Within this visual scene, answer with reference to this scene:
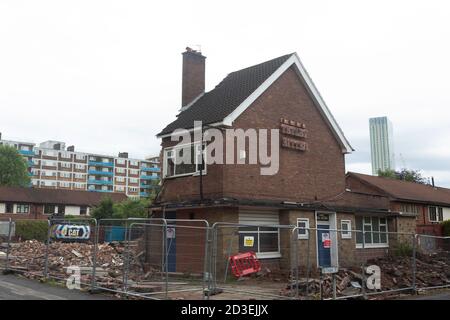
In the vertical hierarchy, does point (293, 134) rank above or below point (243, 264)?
above

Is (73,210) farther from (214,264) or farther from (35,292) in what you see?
(214,264)

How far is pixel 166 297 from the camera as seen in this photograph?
10930mm

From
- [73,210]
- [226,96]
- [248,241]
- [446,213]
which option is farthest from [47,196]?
[248,241]

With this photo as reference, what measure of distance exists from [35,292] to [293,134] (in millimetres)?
13015

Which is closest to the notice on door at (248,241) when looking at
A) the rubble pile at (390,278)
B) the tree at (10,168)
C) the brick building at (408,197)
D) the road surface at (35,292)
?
the rubble pile at (390,278)

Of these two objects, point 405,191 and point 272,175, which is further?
point 405,191

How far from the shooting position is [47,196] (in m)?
61.6

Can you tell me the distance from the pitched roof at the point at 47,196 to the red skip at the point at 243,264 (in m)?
46.8

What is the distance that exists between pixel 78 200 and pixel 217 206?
Answer: 50.4 meters

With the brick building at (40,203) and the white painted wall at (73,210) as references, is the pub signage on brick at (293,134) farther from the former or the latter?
the white painted wall at (73,210)

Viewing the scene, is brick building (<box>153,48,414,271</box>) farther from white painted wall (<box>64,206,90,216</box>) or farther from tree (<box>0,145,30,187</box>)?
tree (<box>0,145,30,187</box>)

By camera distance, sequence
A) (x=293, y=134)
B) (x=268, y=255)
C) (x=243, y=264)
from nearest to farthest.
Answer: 1. (x=243, y=264)
2. (x=268, y=255)
3. (x=293, y=134)
